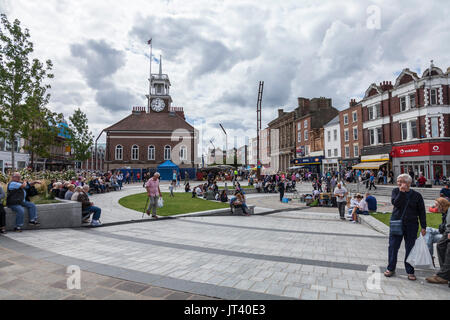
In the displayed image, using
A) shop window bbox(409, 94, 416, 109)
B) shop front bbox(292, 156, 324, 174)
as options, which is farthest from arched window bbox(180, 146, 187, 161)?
shop window bbox(409, 94, 416, 109)

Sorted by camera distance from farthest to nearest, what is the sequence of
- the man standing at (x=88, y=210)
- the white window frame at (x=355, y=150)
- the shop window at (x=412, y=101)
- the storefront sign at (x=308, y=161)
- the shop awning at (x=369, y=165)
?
the storefront sign at (x=308, y=161) → the white window frame at (x=355, y=150) → the shop awning at (x=369, y=165) → the shop window at (x=412, y=101) → the man standing at (x=88, y=210)

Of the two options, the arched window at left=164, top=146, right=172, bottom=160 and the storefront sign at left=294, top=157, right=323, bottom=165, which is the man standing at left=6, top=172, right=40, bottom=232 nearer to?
the storefront sign at left=294, top=157, right=323, bottom=165

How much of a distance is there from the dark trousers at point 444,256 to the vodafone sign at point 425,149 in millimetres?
28011

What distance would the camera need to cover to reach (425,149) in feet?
85.4

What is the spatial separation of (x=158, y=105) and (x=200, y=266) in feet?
189

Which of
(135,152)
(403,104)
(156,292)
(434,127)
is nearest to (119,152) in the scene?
(135,152)

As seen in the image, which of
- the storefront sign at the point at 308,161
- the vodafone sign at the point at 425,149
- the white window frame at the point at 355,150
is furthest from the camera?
the storefront sign at the point at 308,161

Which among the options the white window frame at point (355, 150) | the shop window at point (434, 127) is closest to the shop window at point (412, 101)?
the shop window at point (434, 127)

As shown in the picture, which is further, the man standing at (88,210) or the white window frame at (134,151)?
the white window frame at (134,151)

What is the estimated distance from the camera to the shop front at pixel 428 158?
83.4 ft

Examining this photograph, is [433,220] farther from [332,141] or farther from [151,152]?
[151,152]

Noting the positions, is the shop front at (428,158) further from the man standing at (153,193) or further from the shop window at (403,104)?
the man standing at (153,193)

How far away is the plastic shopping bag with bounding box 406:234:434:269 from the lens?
3889 millimetres
